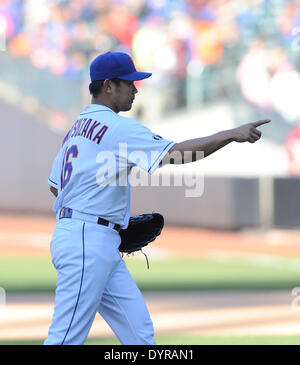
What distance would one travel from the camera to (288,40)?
19031 millimetres

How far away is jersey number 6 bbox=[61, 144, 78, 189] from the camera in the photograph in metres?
3.81

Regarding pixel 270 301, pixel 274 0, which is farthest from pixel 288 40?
pixel 270 301

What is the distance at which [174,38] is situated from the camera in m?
21.5

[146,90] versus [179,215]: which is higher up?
[146,90]

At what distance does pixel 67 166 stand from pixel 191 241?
42.7 ft

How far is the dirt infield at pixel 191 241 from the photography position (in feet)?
48.5

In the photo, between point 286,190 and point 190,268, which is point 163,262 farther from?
point 286,190

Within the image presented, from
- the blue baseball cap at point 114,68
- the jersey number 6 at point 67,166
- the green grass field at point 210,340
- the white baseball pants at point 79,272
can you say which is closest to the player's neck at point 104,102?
the blue baseball cap at point 114,68

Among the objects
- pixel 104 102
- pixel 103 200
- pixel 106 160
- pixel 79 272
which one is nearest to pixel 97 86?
pixel 104 102

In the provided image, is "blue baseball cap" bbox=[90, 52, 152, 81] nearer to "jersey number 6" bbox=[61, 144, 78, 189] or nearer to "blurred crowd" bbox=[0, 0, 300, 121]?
"jersey number 6" bbox=[61, 144, 78, 189]

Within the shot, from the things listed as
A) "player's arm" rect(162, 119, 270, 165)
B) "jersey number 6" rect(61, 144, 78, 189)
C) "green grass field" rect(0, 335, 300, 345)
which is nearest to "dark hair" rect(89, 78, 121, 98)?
"jersey number 6" rect(61, 144, 78, 189)

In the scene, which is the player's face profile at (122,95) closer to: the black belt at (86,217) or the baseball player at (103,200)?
the baseball player at (103,200)

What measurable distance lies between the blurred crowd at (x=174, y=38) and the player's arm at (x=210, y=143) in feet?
49.8

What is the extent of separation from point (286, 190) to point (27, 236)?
19.3ft
